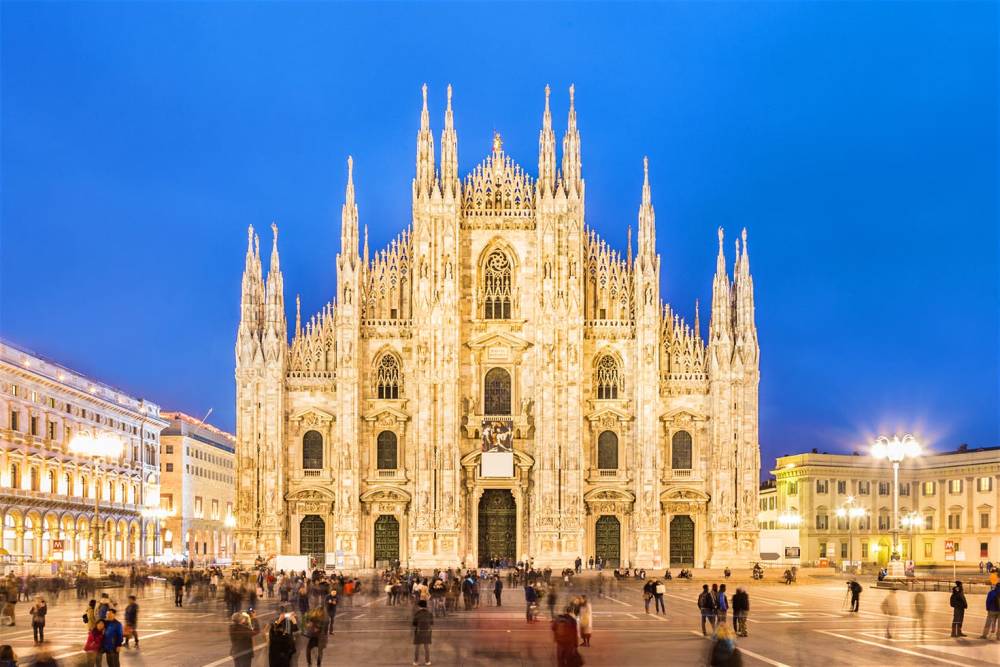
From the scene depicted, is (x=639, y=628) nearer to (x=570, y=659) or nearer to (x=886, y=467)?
(x=570, y=659)

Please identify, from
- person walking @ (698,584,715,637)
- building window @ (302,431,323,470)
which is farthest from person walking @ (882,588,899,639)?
building window @ (302,431,323,470)

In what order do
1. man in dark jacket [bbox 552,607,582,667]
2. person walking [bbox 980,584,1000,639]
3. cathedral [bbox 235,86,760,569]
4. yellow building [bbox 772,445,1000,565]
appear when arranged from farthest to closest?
1. yellow building [bbox 772,445,1000,565]
2. cathedral [bbox 235,86,760,569]
3. person walking [bbox 980,584,1000,639]
4. man in dark jacket [bbox 552,607,582,667]

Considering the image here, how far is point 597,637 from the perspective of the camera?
1364 inches

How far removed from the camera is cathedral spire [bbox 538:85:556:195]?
2889 inches

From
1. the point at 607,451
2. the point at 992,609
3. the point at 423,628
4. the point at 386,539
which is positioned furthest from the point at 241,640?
the point at 607,451

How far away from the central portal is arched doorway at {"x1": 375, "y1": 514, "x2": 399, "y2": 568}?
16.5ft

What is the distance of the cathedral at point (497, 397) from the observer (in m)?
71.6

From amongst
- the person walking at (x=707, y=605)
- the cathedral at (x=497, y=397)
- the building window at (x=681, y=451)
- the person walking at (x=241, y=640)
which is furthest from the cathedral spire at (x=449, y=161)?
the person walking at (x=241, y=640)

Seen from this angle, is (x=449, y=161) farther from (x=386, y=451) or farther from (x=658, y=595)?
(x=658, y=595)

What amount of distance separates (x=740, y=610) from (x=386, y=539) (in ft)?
136

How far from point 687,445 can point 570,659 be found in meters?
53.5

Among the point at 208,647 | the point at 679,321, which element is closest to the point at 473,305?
the point at 679,321

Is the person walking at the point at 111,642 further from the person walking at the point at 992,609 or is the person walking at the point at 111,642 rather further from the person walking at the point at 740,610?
the person walking at the point at 992,609

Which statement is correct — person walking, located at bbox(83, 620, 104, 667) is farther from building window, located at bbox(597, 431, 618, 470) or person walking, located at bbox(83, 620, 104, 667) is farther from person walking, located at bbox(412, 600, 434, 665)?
building window, located at bbox(597, 431, 618, 470)
